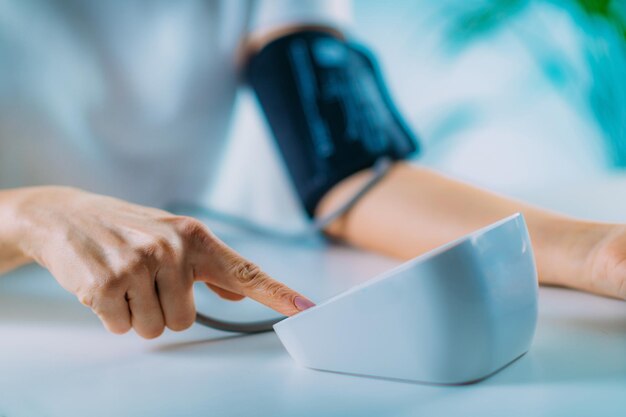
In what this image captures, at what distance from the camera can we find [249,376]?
1.22ft

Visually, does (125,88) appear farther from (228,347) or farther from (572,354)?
(572,354)

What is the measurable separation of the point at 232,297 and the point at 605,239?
24 centimetres

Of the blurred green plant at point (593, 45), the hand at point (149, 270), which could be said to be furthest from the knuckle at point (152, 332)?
the blurred green plant at point (593, 45)

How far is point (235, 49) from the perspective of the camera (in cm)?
78

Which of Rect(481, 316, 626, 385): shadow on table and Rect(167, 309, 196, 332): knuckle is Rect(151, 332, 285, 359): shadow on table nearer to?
Rect(167, 309, 196, 332): knuckle

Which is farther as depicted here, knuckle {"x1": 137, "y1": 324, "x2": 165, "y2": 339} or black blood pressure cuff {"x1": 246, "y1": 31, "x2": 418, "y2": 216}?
black blood pressure cuff {"x1": 246, "y1": 31, "x2": 418, "y2": 216}

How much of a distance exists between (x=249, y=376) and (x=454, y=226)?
0.25 metres

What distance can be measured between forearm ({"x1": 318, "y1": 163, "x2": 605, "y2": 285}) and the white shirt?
165 millimetres

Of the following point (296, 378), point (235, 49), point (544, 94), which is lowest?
point (544, 94)

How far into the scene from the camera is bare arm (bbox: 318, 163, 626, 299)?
0.46 metres

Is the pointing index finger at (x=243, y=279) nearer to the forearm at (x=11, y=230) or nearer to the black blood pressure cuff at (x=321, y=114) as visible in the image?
the forearm at (x=11, y=230)

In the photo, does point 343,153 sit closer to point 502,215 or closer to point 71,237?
point 502,215

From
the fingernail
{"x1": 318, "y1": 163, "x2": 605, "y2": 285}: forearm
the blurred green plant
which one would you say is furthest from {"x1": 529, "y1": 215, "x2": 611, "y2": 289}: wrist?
the blurred green plant

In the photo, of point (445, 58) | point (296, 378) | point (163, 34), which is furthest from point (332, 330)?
point (445, 58)
